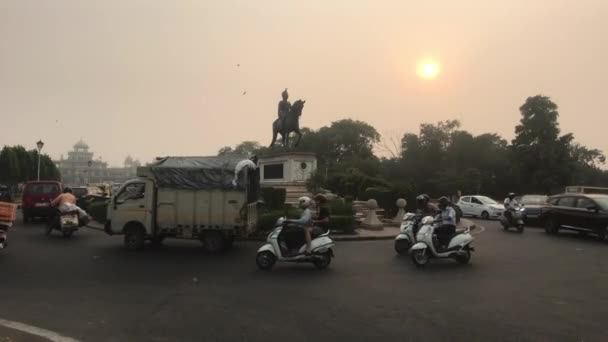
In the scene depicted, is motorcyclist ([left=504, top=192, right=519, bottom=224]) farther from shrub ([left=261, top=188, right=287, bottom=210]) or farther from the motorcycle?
the motorcycle

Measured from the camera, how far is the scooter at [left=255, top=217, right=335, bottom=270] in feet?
32.7

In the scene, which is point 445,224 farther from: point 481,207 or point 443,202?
point 481,207

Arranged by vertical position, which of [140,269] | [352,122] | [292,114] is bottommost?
[140,269]

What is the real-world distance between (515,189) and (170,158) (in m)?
47.2

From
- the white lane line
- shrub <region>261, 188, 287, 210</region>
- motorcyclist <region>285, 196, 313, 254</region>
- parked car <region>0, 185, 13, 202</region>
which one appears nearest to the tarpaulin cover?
motorcyclist <region>285, 196, 313, 254</region>

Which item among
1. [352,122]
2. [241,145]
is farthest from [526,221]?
[241,145]

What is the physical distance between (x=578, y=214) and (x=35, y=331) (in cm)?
1657

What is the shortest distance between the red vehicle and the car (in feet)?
66.5

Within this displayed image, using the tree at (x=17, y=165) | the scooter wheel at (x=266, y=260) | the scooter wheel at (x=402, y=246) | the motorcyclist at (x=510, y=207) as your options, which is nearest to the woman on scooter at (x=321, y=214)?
the scooter wheel at (x=266, y=260)

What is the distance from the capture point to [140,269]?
9.86m

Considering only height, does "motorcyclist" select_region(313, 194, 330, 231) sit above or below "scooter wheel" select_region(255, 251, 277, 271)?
above

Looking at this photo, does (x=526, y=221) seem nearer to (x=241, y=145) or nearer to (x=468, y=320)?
(x=468, y=320)

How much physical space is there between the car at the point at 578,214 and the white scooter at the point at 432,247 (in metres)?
7.41

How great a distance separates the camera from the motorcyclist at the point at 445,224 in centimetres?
1100
